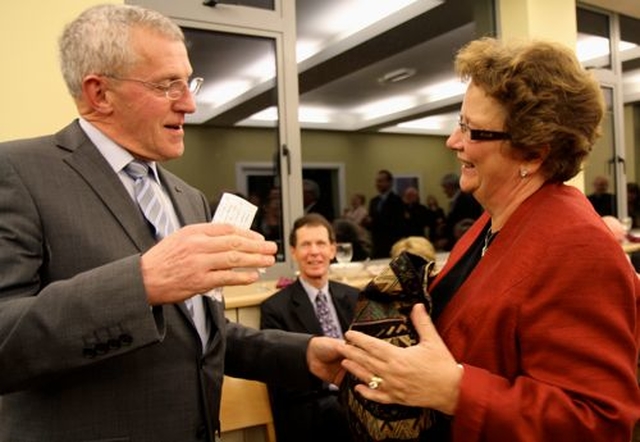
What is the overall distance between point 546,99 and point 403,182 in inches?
155

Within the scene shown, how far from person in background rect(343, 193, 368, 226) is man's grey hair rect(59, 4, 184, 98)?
3228 mm

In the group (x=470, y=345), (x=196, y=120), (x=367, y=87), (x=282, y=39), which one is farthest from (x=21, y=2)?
(x=367, y=87)

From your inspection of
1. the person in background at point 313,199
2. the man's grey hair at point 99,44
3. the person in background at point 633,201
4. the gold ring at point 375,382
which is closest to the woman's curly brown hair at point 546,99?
the gold ring at point 375,382

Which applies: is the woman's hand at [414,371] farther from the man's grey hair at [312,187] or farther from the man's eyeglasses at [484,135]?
the man's grey hair at [312,187]

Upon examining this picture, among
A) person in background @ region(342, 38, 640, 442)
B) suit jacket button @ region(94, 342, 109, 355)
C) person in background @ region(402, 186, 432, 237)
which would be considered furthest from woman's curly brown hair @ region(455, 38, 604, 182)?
person in background @ region(402, 186, 432, 237)

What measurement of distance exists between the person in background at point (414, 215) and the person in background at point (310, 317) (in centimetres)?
178

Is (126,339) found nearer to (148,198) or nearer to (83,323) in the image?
(83,323)

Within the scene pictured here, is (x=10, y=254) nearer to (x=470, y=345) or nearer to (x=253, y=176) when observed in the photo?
(x=470, y=345)

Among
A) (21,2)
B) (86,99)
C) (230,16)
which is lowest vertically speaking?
(86,99)

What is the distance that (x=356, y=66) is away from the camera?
16.0 ft

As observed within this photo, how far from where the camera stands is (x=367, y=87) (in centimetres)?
581

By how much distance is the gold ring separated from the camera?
1.04 m

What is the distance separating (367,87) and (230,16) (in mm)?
3048

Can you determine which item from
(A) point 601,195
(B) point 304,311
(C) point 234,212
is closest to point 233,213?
(C) point 234,212
